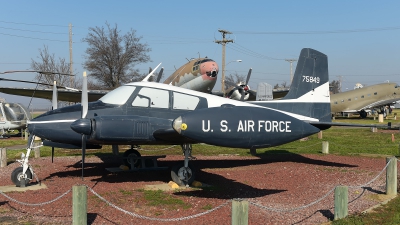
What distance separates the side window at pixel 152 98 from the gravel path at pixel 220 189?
2.13 m

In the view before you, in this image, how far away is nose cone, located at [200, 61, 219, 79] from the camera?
2266 centimetres

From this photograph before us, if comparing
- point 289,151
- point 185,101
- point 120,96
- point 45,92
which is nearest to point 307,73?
point 185,101

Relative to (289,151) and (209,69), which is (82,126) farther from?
(209,69)

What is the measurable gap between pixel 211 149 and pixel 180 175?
921cm

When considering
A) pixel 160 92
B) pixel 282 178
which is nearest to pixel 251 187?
pixel 282 178

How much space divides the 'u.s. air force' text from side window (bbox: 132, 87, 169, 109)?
3019 millimetres

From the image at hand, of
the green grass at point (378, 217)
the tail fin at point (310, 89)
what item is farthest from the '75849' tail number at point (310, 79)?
the green grass at point (378, 217)

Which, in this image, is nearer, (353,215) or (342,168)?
(353,215)

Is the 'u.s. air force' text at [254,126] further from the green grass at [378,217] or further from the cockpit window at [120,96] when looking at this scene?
the cockpit window at [120,96]

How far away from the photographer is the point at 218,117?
728 centimetres

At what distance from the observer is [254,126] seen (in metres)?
7.65

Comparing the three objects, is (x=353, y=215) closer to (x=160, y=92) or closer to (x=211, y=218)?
(x=211, y=218)

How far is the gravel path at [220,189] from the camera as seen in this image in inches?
284

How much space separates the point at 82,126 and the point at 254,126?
3626 mm
